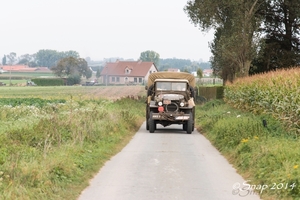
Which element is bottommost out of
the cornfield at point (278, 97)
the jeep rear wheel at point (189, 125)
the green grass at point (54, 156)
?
the jeep rear wheel at point (189, 125)

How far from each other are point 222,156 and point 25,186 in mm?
8404

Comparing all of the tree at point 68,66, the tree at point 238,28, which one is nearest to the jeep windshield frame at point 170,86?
the tree at point 238,28

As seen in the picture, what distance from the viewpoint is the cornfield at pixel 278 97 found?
18.1 meters

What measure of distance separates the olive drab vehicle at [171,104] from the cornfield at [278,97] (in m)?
3.44

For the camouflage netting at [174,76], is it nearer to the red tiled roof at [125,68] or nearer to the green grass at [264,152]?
the green grass at [264,152]

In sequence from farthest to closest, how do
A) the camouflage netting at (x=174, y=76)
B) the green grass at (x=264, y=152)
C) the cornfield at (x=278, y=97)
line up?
1. the camouflage netting at (x=174, y=76)
2. the cornfield at (x=278, y=97)
3. the green grass at (x=264, y=152)

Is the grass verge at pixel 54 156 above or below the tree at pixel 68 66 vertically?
below

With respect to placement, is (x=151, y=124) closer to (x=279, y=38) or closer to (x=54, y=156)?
(x=54, y=156)

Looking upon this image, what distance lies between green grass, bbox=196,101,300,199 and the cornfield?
0.46 meters

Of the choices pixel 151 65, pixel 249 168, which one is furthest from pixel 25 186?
pixel 151 65

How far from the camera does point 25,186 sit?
9898 millimetres

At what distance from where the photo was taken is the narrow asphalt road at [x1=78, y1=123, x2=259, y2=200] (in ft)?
35.0

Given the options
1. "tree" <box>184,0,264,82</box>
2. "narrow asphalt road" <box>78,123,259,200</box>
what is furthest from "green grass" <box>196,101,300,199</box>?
"tree" <box>184,0,264,82</box>

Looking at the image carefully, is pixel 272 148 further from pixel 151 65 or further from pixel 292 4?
pixel 151 65
